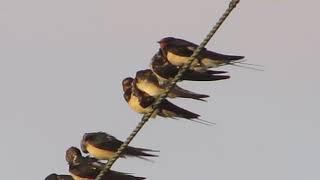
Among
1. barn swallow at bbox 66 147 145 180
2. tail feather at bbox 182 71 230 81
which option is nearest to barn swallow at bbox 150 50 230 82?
tail feather at bbox 182 71 230 81

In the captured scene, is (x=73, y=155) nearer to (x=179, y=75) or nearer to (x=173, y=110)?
(x=173, y=110)

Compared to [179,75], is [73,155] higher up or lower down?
lower down

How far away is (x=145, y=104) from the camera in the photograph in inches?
468

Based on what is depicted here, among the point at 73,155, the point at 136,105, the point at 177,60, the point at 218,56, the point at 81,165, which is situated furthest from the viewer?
the point at 73,155

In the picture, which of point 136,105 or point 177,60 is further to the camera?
point 136,105

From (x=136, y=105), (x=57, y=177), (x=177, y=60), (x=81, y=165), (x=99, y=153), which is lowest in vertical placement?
(x=57, y=177)

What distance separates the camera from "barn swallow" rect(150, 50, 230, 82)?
10.1 metres

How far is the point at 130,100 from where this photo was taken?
1241cm

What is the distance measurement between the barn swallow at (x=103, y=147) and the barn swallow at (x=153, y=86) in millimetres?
663

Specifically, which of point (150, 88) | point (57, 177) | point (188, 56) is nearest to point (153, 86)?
point (150, 88)

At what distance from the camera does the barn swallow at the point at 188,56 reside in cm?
1016

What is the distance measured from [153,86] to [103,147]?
4.28ft

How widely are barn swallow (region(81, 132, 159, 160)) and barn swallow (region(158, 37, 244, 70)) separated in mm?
1088

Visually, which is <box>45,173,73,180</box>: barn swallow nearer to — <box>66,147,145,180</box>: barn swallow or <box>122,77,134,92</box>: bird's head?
<box>66,147,145,180</box>: barn swallow
